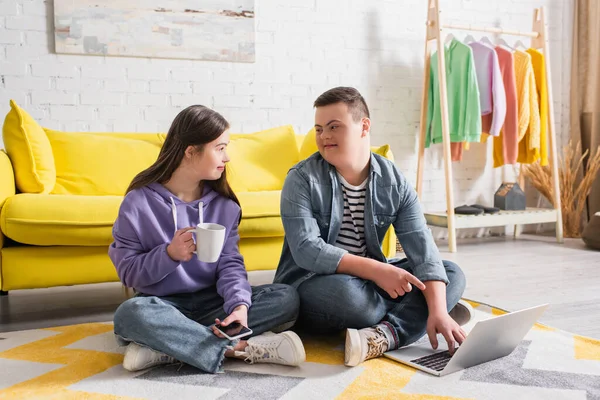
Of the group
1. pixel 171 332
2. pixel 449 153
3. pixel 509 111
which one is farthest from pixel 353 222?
pixel 509 111

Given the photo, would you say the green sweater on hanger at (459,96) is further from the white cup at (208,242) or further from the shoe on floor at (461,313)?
the white cup at (208,242)

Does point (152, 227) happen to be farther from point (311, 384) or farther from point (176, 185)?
point (311, 384)

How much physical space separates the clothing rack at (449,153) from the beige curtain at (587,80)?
1.32ft

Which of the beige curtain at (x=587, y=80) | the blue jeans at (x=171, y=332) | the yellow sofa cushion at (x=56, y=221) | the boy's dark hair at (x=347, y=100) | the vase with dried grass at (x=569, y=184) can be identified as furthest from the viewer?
the beige curtain at (x=587, y=80)

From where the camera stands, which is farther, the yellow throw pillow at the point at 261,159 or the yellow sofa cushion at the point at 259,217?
the yellow throw pillow at the point at 261,159

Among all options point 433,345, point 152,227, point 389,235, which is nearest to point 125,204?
point 152,227

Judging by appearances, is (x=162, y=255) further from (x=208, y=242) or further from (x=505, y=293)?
(x=505, y=293)

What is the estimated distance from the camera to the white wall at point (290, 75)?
315cm

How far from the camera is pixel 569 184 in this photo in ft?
13.9

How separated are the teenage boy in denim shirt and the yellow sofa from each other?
1.99 ft

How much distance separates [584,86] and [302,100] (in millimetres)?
2143

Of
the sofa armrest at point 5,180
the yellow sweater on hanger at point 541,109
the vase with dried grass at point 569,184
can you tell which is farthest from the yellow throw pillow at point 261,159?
the vase with dried grass at point 569,184

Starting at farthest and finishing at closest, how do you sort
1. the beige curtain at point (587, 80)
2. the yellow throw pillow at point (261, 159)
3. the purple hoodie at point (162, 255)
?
the beige curtain at point (587, 80)
the yellow throw pillow at point (261, 159)
the purple hoodie at point (162, 255)

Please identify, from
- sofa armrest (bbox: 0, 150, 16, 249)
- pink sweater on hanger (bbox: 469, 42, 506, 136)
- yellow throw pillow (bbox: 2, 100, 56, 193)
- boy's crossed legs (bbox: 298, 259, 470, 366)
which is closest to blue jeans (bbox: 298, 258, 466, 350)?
boy's crossed legs (bbox: 298, 259, 470, 366)
